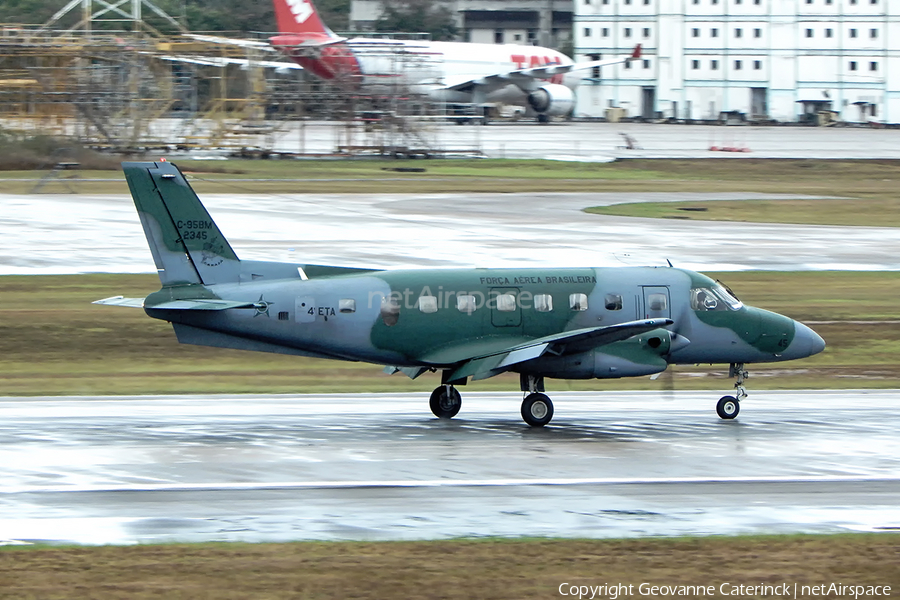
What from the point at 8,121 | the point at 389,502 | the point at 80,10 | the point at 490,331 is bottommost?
the point at 389,502

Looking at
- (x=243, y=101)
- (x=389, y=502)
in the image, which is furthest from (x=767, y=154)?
(x=389, y=502)

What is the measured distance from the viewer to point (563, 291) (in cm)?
2045

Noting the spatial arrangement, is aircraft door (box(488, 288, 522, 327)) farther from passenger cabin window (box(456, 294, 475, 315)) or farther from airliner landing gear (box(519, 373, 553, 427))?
airliner landing gear (box(519, 373, 553, 427))

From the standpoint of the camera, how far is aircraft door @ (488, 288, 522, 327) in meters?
20.3

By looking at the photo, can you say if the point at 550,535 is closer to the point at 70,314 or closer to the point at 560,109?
Result: the point at 70,314

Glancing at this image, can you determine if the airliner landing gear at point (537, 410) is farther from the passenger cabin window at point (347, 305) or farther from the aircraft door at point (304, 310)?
the aircraft door at point (304, 310)

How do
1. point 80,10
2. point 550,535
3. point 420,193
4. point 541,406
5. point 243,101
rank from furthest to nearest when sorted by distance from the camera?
point 80,10
point 243,101
point 420,193
point 541,406
point 550,535

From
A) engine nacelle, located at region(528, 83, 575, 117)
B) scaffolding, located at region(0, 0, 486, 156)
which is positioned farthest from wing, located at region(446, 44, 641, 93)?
scaffolding, located at region(0, 0, 486, 156)

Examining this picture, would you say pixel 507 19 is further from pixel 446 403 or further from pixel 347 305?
pixel 347 305

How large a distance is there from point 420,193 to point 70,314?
28.4m

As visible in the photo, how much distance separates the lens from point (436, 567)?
1231cm

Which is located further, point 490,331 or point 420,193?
point 420,193

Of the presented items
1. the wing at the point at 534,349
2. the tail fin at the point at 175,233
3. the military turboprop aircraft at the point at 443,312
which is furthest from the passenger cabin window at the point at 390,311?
the tail fin at the point at 175,233

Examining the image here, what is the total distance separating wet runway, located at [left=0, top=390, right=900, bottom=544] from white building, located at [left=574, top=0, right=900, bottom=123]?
354ft
